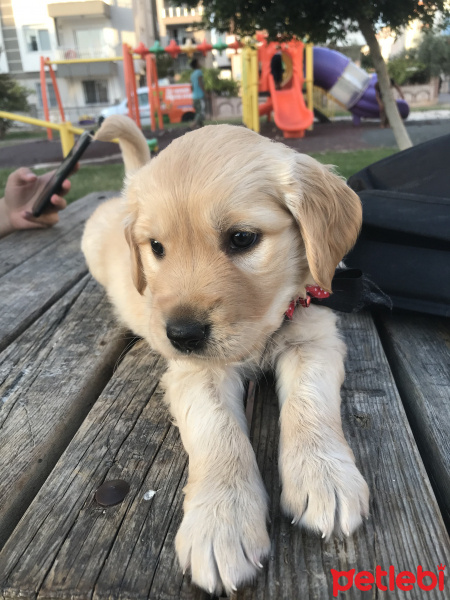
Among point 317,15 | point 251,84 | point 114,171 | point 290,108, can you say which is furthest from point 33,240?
point 290,108

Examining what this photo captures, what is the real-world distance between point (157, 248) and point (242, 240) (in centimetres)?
30

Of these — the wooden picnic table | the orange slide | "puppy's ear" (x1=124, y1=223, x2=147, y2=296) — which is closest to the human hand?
the wooden picnic table

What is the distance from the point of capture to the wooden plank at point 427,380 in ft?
3.92

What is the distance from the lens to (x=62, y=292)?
7.79 ft

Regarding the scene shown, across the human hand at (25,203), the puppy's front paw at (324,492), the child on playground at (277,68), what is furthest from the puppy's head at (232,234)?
the child on playground at (277,68)

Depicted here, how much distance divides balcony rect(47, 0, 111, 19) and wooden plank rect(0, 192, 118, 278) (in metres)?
34.4

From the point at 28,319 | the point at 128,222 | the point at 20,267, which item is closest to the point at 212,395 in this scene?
the point at 128,222

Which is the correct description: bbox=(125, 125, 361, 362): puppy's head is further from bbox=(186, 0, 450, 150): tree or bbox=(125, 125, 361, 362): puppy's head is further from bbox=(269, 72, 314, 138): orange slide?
bbox=(269, 72, 314, 138): orange slide

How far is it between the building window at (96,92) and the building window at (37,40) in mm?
3559

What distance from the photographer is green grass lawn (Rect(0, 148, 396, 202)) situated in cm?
661

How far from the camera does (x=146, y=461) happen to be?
1.22 metres

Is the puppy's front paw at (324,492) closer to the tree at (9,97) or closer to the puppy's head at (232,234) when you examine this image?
the puppy's head at (232,234)

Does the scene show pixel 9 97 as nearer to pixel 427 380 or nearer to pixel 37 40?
pixel 37 40

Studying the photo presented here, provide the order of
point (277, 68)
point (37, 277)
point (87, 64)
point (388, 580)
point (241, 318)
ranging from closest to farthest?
point (388, 580), point (241, 318), point (37, 277), point (277, 68), point (87, 64)
